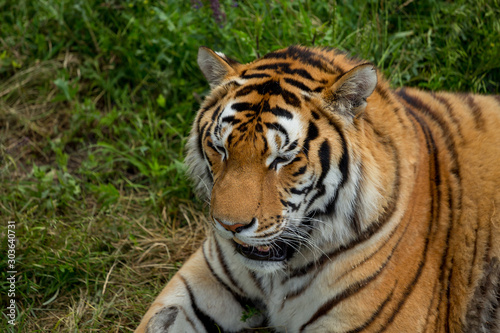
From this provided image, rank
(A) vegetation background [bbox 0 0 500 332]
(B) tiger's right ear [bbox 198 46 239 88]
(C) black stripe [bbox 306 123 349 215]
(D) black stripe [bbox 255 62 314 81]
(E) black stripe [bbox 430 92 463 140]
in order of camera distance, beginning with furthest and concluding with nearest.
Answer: (A) vegetation background [bbox 0 0 500 332]
(E) black stripe [bbox 430 92 463 140]
(B) tiger's right ear [bbox 198 46 239 88]
(D) black stripe [bbox 255 62 314 81]
(C) black stripe [bbox 306 123 349 215]

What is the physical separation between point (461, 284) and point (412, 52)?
1.87 m

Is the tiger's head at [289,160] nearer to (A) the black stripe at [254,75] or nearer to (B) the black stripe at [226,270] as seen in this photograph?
(A) the black stripe at [254,75]

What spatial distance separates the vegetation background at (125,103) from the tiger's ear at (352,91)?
1.15 meters

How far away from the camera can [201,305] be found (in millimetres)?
2438

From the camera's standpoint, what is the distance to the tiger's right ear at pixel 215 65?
2252 mm

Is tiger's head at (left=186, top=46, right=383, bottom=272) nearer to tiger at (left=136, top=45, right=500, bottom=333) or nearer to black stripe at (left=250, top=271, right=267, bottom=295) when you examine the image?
tiger at (left=136, top=45, right=500, bottom=333)

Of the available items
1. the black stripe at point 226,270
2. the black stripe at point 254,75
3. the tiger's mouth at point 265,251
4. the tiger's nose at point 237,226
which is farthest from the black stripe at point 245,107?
the black stripe at point 226,270

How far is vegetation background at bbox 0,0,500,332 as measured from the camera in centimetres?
279

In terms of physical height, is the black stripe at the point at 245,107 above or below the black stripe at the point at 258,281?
above

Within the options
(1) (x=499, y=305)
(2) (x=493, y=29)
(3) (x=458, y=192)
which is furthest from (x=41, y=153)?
(2) (x=493, y=29)

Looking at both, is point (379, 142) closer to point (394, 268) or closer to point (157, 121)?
point (394, 268)

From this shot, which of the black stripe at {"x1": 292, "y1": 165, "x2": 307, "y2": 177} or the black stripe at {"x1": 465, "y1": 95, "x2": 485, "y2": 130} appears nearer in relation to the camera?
the black stripe at {"x1": 292, "y1": 165, "x2": 307, "y2": 177}

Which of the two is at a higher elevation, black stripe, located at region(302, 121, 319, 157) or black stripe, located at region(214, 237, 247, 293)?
black stripe, located at region(302, 121, 319, 157)

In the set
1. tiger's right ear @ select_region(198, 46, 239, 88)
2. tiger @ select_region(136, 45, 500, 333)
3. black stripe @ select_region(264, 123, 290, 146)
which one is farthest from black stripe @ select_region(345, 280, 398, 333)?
tiger's right ear @ select_region(198, 46, 239, 88)
